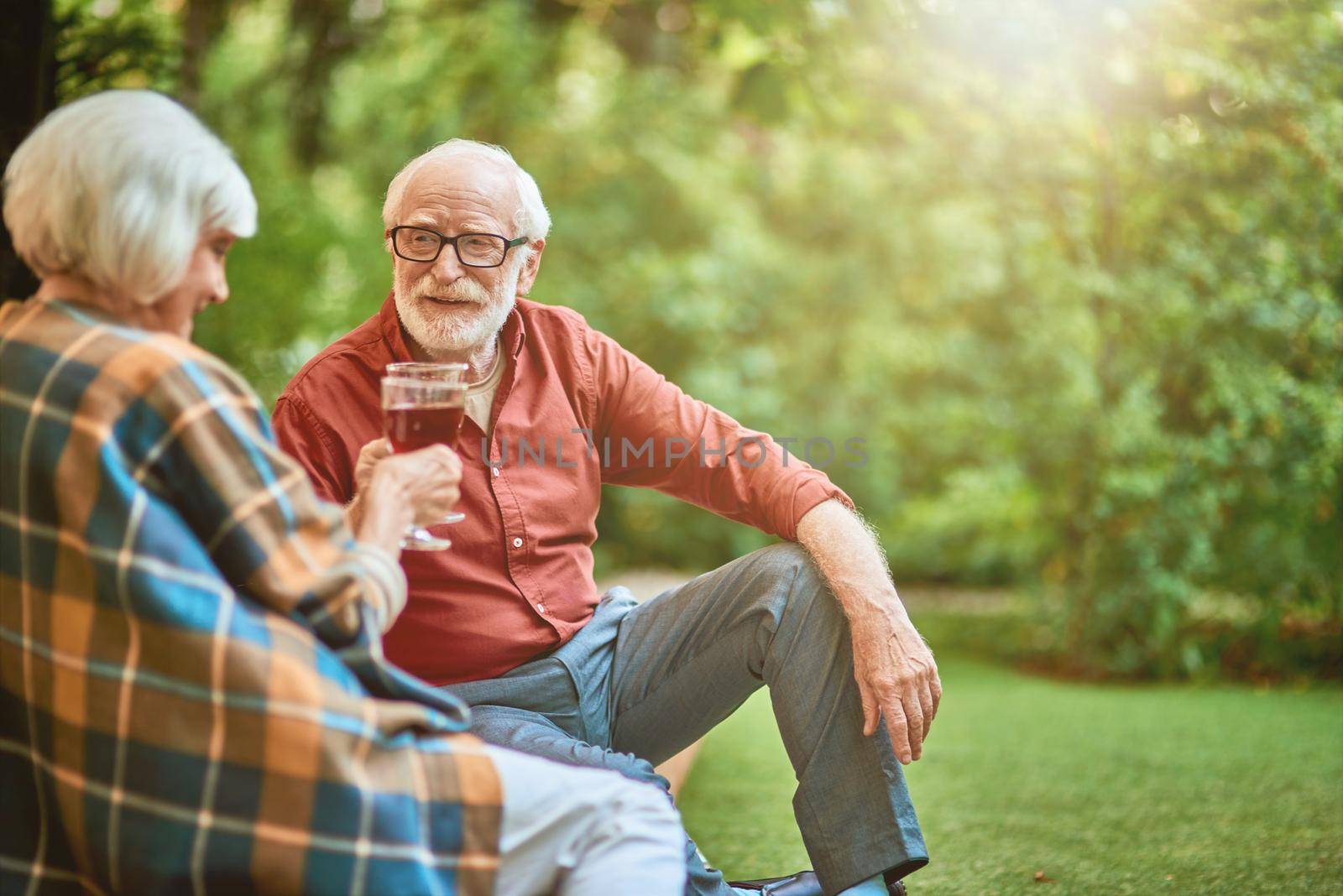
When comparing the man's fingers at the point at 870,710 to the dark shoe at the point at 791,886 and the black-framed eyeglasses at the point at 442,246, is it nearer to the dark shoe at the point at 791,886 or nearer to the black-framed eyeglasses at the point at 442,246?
the dark shoe at the point at 791,886

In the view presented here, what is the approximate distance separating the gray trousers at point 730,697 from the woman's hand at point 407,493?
1.73 ft

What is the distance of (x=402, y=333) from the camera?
7.63 ft

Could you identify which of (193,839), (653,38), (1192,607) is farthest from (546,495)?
(653,38)

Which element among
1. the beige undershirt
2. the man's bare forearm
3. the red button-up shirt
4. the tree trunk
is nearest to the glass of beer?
the red button-up shirt

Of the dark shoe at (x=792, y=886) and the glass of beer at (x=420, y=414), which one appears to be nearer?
the glass of beer at (x=420, y=414)

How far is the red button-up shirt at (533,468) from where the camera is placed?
213 cm

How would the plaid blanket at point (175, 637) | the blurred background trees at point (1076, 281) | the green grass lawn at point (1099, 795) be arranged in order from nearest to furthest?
1. the plaid blanket at point (175, 637)
2. the green grass lawn at point (1099, 795)
3. the blurred background trees at point (1076, 281)

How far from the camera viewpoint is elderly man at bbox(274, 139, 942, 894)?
2023mm

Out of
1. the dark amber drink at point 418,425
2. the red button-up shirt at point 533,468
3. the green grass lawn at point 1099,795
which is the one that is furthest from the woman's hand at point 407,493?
the green grass lawn at point 1099,795

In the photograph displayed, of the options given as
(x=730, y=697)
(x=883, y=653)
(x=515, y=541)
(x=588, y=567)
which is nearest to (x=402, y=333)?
(x=515, y=541)

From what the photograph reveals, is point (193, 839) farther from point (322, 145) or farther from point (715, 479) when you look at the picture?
point (322, 145)

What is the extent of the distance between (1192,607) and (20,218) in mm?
5647

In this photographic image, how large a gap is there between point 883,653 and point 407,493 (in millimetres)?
859

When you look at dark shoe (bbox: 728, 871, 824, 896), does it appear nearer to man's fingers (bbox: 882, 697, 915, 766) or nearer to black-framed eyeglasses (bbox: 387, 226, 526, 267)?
man's fingers (bbox: 882, 697, 915, 766)
